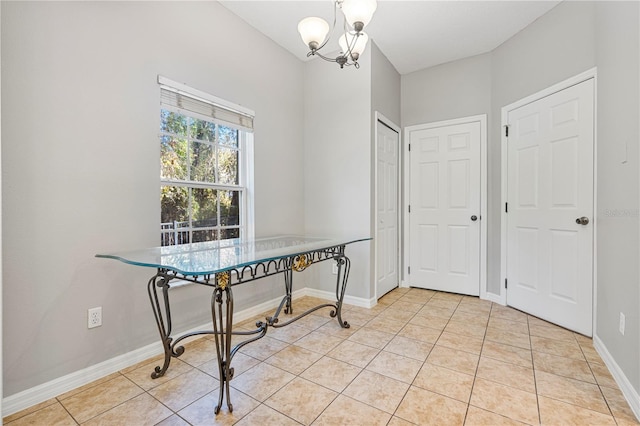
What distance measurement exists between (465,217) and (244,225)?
2.51m

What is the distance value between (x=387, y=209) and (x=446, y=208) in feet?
2.42

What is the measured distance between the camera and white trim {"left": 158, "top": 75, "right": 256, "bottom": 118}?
6.98 ft

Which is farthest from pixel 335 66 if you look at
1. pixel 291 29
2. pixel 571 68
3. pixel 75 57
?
pixel 75 57

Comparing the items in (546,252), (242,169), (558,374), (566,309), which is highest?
(242,169)

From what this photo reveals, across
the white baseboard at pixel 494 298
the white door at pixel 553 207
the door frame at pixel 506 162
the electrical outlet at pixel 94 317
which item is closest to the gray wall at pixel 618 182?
the door frame at pixel 506 162

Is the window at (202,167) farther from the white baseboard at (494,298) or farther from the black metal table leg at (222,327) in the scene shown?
the white baseboard at (494,298)

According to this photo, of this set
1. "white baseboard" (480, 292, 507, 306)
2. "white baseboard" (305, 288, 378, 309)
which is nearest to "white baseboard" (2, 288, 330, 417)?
"white baseboard" (305, 288, 378, 309)

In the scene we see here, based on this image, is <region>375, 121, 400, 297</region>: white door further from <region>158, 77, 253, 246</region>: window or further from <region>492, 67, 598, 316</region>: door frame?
<region>158, 77, 253, 246</region>: window

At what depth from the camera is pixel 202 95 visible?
236 centimetres

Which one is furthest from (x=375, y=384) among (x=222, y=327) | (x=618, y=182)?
(x=618, y=182)

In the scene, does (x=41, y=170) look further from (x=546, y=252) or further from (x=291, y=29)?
(x=546, y=252)

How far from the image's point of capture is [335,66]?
3.28m

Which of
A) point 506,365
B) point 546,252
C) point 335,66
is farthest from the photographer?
point 335,66

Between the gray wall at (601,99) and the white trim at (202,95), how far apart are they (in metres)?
2.40
